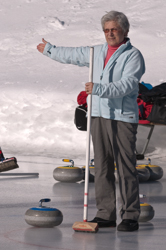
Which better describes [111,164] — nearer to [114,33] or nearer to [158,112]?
[114,33]

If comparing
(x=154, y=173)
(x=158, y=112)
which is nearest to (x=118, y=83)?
(x=154, y=173)

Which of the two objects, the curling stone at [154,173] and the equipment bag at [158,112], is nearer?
the curling stone at [154,173]

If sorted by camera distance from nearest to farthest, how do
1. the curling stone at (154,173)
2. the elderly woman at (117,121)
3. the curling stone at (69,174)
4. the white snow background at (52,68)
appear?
the elderly woman at (117,121)
the curling stone at (69,174)
the curling stone at (154,173)
the white snow background at (52,68)

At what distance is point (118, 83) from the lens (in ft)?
12.9

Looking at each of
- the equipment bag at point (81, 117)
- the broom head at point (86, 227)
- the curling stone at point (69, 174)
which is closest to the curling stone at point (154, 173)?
the curling stone at point (69, 174)

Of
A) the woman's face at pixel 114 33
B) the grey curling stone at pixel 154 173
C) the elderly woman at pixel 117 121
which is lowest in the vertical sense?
the grey curling stone at pixel 154 173

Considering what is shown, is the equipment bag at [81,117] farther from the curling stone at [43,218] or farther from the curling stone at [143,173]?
the curling stone at [43,218]

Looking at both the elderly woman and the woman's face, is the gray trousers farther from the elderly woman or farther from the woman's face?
→ the woman's face

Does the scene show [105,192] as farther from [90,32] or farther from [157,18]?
[157,18]

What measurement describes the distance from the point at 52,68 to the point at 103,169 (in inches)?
619

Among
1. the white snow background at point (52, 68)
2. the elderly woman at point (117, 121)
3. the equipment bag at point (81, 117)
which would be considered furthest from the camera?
the white snow background at point (52, 68)

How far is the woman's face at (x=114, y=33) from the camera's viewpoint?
4.05 metres

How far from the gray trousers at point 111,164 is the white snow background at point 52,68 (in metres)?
5.56

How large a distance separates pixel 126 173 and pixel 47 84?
498 inches
